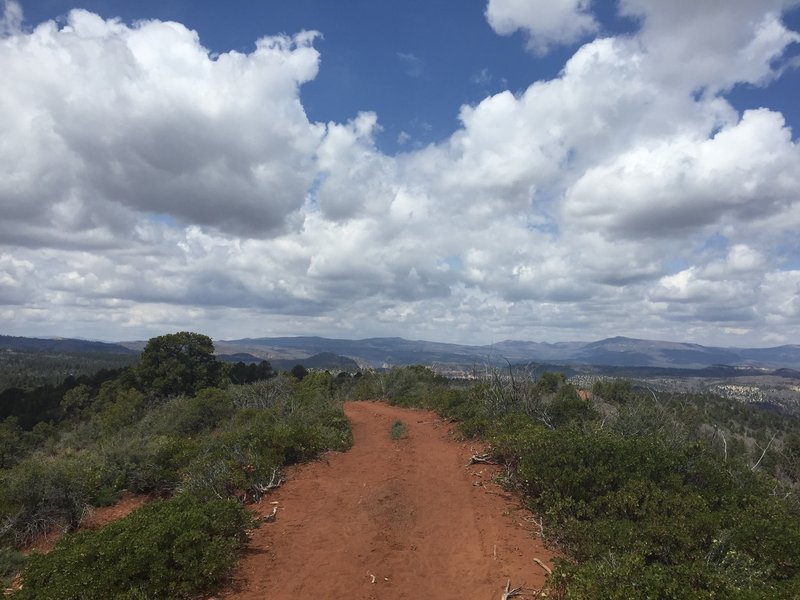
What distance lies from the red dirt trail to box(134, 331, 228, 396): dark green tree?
103 ft

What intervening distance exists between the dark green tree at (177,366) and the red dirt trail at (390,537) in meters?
31.3

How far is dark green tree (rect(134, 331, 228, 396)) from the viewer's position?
39969mm

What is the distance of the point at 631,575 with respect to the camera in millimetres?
5281

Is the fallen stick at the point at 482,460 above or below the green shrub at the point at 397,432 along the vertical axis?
above

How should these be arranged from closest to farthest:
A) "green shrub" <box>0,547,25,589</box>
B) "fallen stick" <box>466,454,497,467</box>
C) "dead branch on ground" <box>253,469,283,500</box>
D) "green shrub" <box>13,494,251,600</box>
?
"green shrub" <box>13,494,251,600</box> < "green shrub" <box>0,547,25,589</box> < "dead branch on ground" <box>253,469,283,500</box> < "fallen stick" <box>466,454,497,467</box>

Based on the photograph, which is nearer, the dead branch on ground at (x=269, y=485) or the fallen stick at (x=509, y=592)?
the fallen stick at (x=509, y=592)

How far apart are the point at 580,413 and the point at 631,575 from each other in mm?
12225

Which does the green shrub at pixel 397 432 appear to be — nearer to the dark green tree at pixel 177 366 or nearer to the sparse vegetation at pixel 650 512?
the sparse vegetation at pixel 650 512

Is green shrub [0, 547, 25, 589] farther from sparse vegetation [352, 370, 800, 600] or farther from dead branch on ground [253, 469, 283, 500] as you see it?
sparse vegetation [352, 370, 800, 600]

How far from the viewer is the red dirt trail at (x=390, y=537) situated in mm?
6633

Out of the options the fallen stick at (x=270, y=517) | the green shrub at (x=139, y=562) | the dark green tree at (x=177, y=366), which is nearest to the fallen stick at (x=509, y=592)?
the green shrub at (x=139, y=562)

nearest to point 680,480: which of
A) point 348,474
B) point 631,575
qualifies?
point 631,575

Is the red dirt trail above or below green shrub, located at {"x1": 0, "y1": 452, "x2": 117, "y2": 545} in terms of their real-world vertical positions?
above

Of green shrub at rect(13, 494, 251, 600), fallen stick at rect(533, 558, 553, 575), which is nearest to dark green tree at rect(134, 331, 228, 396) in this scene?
green shrub at rect(13, 494, 251, 600)
